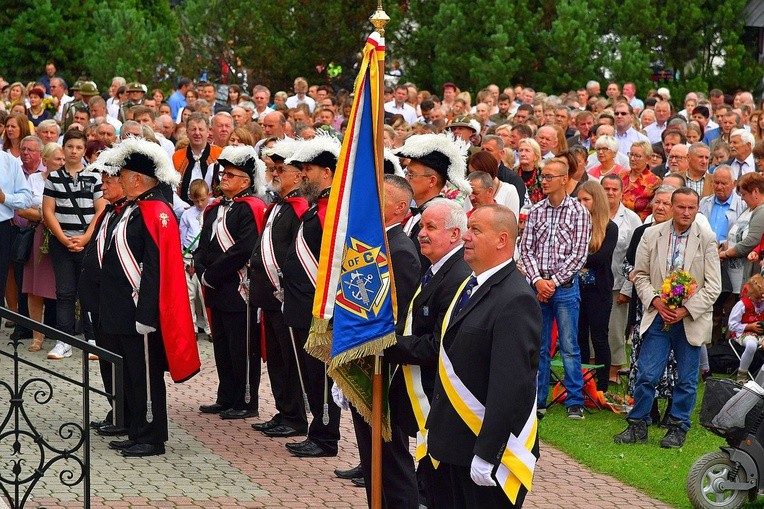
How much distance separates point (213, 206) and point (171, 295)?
1.71 metres

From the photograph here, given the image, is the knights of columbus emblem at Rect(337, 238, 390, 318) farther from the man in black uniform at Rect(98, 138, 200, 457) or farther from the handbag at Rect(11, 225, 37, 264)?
the handbag at Rect(11, 225, 37, 264)

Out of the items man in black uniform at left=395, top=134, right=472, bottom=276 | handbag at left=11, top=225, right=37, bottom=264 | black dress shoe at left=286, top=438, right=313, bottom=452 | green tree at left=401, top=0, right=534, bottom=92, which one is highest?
green tree at left=401, top=0, right=534, bottom=92

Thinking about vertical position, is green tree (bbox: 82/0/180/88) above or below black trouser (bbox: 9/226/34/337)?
above

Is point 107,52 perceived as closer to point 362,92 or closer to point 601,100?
point 601,100

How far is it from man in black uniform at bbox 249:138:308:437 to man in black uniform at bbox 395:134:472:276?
149 centimetres

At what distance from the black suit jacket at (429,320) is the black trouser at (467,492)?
2.10ft

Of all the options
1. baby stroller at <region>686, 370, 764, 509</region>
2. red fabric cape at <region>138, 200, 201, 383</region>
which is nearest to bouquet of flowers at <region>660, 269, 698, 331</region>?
baby stroller at <region>686, 370, 764, 509</region>

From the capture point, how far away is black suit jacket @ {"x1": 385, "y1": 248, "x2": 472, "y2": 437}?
6980 millimetres

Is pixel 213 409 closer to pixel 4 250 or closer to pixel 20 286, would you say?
pixel 4 250

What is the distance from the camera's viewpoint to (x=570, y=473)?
9.36m

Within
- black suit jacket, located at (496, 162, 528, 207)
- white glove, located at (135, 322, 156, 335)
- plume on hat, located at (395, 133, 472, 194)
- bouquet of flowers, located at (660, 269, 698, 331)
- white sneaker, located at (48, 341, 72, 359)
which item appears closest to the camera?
plume on hat, located at (395, 133, 472, 194)

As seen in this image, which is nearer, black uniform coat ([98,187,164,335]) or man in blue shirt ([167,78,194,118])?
black uniform coat ([98,187,164,335])

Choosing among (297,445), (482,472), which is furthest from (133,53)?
(482,472)

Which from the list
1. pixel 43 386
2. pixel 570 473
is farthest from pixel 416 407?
pixel 43 386
